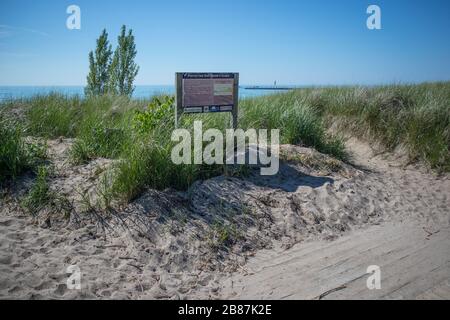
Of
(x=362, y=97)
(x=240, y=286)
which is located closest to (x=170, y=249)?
(x=240, y=286)

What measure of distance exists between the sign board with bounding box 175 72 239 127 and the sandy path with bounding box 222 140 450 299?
2.76 meters

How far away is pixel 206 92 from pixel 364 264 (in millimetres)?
3684

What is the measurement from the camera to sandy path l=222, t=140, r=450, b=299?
3.74m

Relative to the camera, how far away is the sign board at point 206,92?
5816mm

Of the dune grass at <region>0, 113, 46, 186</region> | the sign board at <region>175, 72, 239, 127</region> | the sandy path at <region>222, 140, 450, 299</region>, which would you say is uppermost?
the sign board at <region>175, 72, 239, 127</region>

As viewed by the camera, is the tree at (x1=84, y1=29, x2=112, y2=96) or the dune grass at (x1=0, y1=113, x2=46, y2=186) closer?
the dune grass at (x1=0, y1=113, x2=46, y2=186)

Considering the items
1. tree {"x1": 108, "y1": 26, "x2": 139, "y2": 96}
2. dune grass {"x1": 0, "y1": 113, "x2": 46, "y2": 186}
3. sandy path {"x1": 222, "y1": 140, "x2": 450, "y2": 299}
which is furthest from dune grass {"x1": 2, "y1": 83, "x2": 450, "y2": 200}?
tree {"x1": 108, "y1": 26, "x2": 139, "y2": 96}

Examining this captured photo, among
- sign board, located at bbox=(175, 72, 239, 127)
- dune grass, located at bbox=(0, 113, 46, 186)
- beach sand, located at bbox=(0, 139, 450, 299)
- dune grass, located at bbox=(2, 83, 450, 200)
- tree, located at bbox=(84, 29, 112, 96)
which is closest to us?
beach sand, located at bbox=(0, 139, 450, 299)

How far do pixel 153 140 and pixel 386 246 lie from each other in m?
3.62

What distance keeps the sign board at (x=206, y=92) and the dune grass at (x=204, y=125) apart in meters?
0.34

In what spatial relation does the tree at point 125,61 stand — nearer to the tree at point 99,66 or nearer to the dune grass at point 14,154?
the tree at point 99,66

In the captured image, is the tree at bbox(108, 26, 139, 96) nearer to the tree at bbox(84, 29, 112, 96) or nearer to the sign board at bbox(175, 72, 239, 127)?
the tree at bbox(84, 29, 112, 96)

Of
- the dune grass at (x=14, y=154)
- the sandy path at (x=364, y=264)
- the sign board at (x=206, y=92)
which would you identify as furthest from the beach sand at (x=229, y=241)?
the sign board at (x=206, y=92)
